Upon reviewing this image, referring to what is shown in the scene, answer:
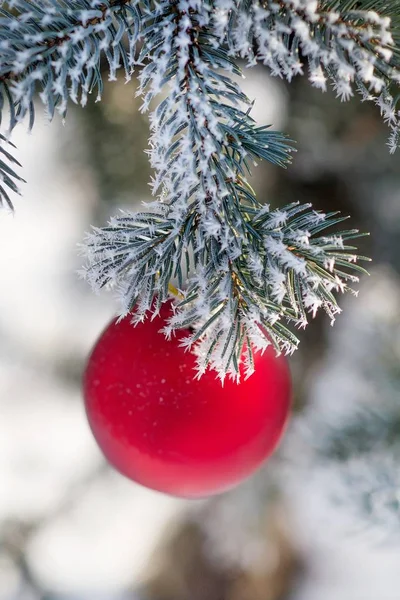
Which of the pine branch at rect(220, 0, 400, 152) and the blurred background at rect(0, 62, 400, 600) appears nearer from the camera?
the pine branch at rect(220, 0, 400, 152)

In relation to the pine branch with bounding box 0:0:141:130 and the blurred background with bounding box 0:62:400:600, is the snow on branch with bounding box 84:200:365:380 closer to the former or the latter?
the pine branch with bounding box 0:0:141:130

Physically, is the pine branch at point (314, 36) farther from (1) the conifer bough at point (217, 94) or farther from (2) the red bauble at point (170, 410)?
(2) the red bauble at point (170, 410)

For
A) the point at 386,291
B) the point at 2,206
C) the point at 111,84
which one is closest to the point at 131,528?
the point at 386,291

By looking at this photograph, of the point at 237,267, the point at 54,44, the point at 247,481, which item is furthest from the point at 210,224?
the point at 247,481

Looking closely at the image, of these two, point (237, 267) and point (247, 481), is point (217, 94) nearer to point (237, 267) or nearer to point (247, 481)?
point (237, 267)

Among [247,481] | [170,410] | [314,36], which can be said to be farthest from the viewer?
[247,481]

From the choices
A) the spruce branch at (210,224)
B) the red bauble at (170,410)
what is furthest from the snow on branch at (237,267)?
the red bauble at (170,410)

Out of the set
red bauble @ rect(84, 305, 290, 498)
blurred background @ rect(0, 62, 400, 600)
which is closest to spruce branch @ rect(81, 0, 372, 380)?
red bauble @ rect(84, 305, 290, 498)

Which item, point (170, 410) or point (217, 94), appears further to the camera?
point (170, 410)
